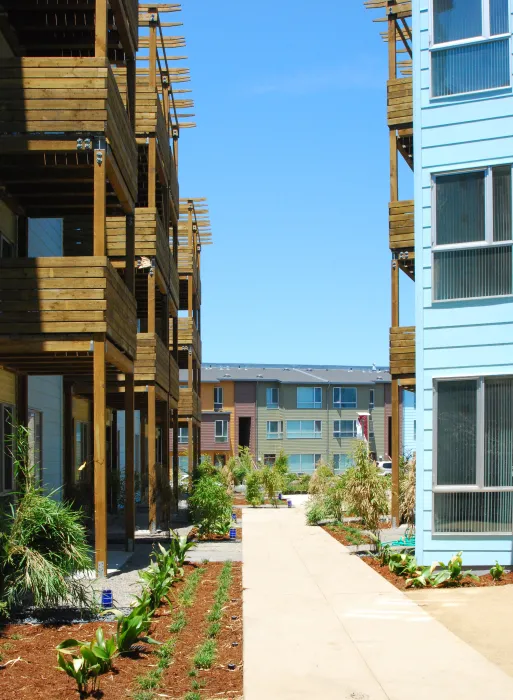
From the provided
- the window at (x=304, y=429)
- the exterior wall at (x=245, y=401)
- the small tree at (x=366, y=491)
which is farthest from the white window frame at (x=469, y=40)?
the window at (x=304, y=429)

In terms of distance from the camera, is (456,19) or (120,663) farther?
(456,19)

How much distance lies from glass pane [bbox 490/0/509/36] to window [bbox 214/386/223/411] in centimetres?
5666

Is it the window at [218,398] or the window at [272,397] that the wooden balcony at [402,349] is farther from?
the window at [272,397]

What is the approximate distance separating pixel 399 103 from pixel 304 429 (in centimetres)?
5095

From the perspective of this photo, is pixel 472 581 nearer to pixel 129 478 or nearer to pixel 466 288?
pixel 466 288

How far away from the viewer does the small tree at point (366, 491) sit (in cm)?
1555

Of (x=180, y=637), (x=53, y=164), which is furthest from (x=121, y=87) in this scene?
Answer: (x=180, y=637)

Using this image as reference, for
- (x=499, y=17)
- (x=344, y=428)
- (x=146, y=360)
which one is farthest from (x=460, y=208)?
(x=344, y=428)

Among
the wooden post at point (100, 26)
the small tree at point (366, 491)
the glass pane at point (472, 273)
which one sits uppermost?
the wooden post at point (100, 26)

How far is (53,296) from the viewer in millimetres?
12844

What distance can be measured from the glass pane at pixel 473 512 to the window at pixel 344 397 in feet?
190

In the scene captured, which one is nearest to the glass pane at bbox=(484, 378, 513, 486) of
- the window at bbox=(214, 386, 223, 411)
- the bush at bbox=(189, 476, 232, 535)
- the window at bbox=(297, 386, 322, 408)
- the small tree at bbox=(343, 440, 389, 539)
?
the small tree at bbox=(343, 440, 389, 539)

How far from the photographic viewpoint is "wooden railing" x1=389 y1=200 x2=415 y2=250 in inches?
790

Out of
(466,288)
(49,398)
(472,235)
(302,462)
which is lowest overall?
(302,462)
